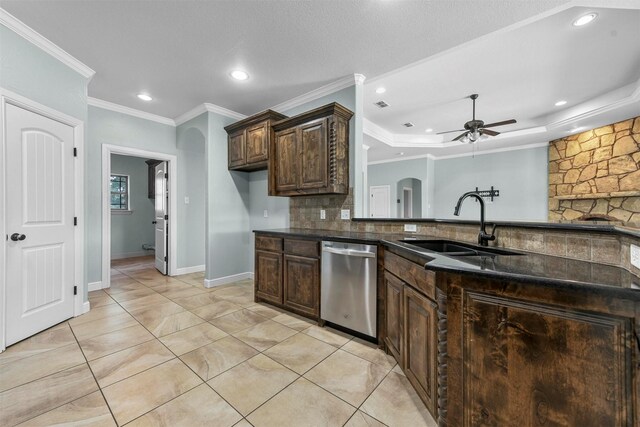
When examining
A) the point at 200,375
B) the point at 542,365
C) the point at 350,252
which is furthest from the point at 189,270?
the point at 542,365

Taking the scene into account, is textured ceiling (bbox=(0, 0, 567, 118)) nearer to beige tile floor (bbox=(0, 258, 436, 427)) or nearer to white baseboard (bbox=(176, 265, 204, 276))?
beige tile floor (bbox=(0, 258, 436, 427))

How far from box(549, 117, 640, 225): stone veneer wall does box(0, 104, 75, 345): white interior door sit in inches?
274

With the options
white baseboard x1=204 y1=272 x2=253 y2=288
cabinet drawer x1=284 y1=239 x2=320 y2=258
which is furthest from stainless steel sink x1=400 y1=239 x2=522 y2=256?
white baseboard x1=204 y1=272 x2=253 y2=288

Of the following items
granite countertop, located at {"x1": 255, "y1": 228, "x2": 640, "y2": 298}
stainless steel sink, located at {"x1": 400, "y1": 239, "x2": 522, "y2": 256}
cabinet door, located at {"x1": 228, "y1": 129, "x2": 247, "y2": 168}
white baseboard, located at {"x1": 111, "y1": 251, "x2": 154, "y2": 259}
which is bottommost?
white baseboard, located at {"x1": 111, "y1": 251, "x2": 154, "y2": 259}

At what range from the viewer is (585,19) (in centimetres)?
230

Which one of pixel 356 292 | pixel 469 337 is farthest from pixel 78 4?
pixel 469 337

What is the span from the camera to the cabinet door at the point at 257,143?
3.49 m

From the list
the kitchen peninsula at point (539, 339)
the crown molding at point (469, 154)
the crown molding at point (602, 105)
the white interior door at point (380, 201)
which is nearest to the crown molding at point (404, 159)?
the crown molding at point (469, 154)

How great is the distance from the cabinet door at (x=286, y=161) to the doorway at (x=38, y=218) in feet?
7.16

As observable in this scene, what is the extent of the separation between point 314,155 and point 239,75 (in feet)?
4.38

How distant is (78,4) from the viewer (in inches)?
80.0

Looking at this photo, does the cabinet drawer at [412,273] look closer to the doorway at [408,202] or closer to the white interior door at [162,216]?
the white interior door at [162,216]

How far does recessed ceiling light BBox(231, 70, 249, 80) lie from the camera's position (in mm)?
2990

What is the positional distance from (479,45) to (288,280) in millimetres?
3258
